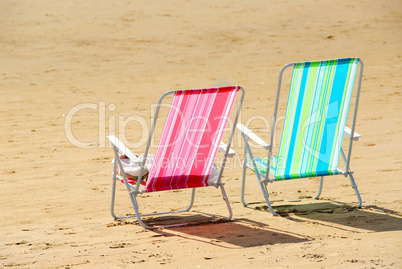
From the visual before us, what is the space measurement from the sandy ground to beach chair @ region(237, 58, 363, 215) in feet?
1.26

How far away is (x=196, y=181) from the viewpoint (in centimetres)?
465

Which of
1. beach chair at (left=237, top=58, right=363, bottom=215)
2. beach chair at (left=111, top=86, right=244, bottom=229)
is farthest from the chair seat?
beach chair at (left=111, top=86, right=244, bottom=229)

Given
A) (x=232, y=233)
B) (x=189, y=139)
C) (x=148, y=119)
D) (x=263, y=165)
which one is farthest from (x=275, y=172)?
(x=148, y=119)

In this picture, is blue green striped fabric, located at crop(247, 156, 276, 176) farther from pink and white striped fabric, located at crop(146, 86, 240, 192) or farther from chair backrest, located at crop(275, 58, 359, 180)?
pink and white striped fabric, located at crop(146, 86, 240, 192)

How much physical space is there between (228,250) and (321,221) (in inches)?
38.0

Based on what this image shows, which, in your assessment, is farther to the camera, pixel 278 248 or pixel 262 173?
pixel 262 173

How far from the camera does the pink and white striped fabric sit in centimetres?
441

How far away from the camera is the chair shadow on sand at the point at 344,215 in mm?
4511

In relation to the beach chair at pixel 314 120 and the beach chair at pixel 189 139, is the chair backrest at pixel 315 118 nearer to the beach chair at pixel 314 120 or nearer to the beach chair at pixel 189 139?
the beach chair at pixel 314 120

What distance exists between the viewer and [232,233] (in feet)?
14.6

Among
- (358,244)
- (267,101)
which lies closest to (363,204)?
(358,244)

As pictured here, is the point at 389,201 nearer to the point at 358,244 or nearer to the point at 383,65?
the point at 358,244

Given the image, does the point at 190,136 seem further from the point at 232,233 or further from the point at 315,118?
the point at 315,118

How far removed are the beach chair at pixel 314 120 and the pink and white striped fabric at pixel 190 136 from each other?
1.40ft
